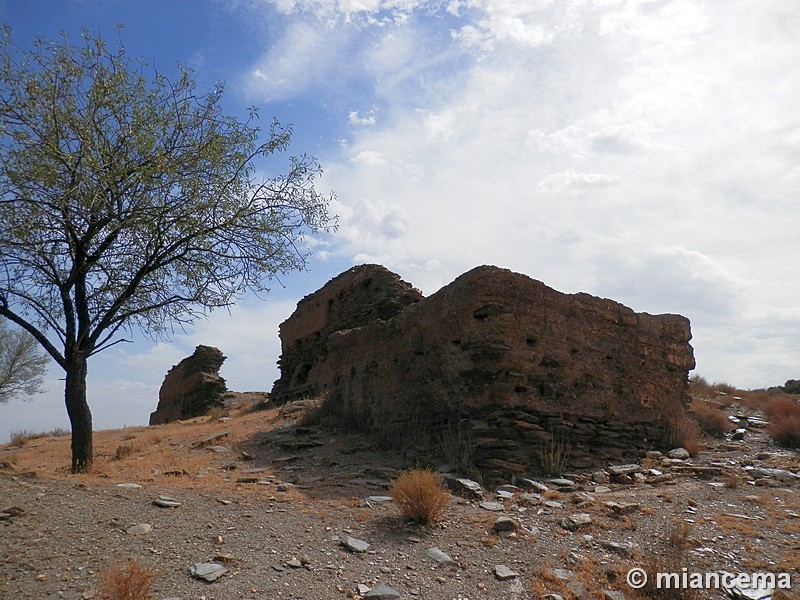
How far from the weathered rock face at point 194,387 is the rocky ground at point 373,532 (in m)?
12.6

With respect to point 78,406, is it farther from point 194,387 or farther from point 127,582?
point 194,387

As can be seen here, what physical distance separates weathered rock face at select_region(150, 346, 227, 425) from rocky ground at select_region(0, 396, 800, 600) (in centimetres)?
1262

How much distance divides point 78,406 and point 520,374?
6222 mm

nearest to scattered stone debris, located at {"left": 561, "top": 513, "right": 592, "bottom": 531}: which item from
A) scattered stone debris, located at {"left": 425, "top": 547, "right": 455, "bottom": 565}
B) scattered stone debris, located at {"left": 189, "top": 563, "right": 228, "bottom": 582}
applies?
scattered stone debris, located at {"left": 425, "top": 547, "right": 455, "bottom": 565}

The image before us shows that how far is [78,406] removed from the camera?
27.8 feet

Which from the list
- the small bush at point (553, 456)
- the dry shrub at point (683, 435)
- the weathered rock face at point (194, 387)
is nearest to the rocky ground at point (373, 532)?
the small bush at point (553, 456)

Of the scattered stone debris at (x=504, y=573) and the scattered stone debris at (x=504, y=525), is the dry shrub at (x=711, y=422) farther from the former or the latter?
the scattered stone debris at (x=504, y=573)

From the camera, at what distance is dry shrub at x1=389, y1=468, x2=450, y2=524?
18.5 ft

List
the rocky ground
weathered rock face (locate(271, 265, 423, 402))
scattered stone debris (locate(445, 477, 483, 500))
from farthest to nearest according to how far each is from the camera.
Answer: weathered rock face (locate(271, 265, 423, 402)), scattered stone debris (locate(445, 477, 483, 500)), the rocky ground

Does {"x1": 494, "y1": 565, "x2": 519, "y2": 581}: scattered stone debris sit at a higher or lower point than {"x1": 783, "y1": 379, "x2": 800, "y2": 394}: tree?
lower

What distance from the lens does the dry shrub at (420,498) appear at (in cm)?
564

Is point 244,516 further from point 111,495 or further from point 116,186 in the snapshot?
point 116,186

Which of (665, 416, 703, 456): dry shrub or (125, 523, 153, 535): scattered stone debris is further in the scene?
(665, 416, 703, 456): dry shrub

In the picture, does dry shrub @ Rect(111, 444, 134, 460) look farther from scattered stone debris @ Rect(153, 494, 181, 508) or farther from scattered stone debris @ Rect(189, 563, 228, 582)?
scattered stone debris @ Rect(189, 563, 228, 582)
